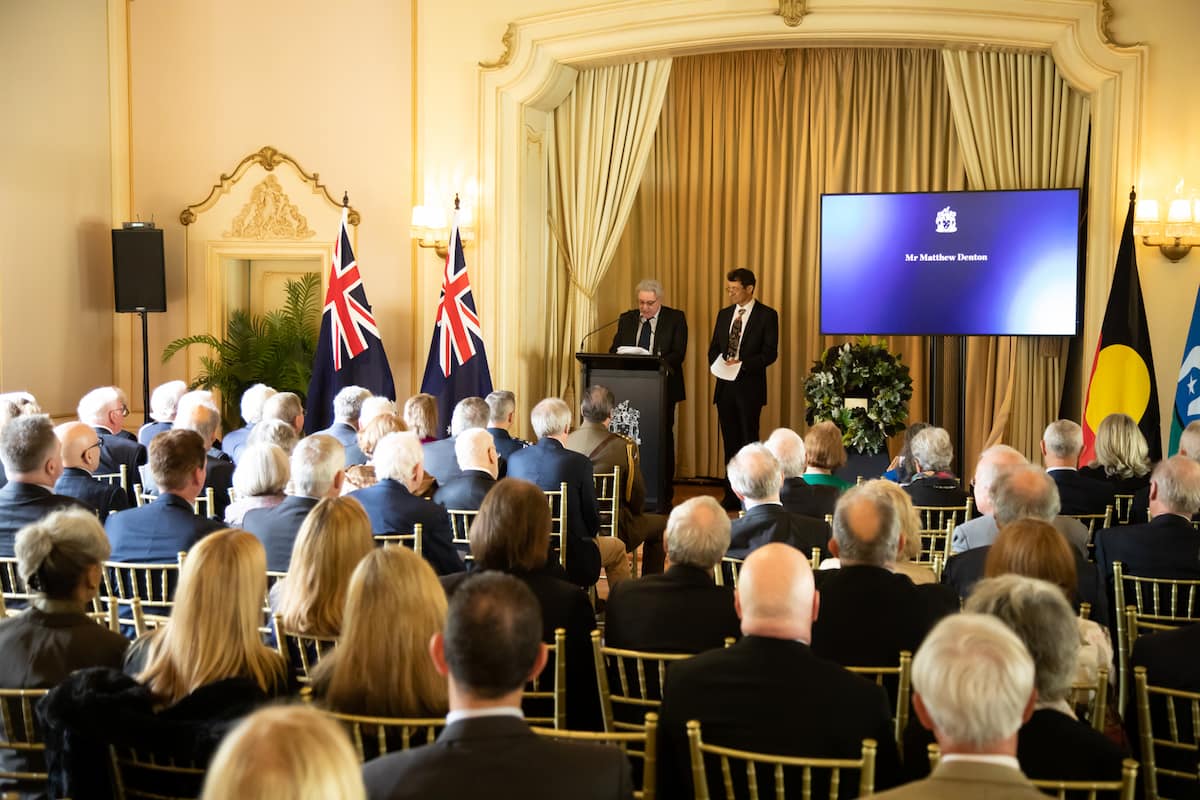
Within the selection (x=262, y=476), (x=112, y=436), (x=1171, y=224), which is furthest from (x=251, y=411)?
(x=1171, y=224)

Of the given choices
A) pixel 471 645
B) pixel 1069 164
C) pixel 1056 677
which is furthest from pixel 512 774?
pixel 1069 164

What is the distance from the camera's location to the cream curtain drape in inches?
393

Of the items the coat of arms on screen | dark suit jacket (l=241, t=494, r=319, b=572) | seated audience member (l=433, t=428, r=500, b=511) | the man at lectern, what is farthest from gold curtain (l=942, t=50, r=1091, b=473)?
dark suit jacket (l=241, t=494, r=319, b=572)

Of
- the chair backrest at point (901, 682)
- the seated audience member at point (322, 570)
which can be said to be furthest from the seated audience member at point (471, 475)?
the chair backrest at point (901, 682)

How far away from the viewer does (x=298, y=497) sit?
4477mm

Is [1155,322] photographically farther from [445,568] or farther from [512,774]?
[512,774]

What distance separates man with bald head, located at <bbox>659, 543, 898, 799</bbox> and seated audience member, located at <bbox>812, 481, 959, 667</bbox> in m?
0.70

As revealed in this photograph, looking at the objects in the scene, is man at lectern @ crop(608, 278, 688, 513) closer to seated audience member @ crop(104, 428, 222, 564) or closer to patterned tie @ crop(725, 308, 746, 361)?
patterned tie @ crop(725, 308, 746, 361)

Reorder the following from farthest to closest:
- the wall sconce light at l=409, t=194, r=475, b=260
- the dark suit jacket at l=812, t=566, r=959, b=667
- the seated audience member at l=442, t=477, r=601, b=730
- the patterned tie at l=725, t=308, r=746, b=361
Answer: the patterned tie at l=725, t=308, r=746, b=361 < the wall sconce light at l=409, t=194, r=475, b=260 < the seated audience member at l=442, t=477, r=601, b=730 < the dark suit jacket at l=812, t=566, r=959, b=667

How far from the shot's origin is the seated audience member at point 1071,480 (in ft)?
18.4

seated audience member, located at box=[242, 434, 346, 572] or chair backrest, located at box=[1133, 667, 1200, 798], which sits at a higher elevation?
seated audience member, located at box=[242, 434, 346, 572]

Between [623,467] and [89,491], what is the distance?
2736 mm

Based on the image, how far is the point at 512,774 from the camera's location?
6.93 feet

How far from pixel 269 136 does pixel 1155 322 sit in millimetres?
6787
